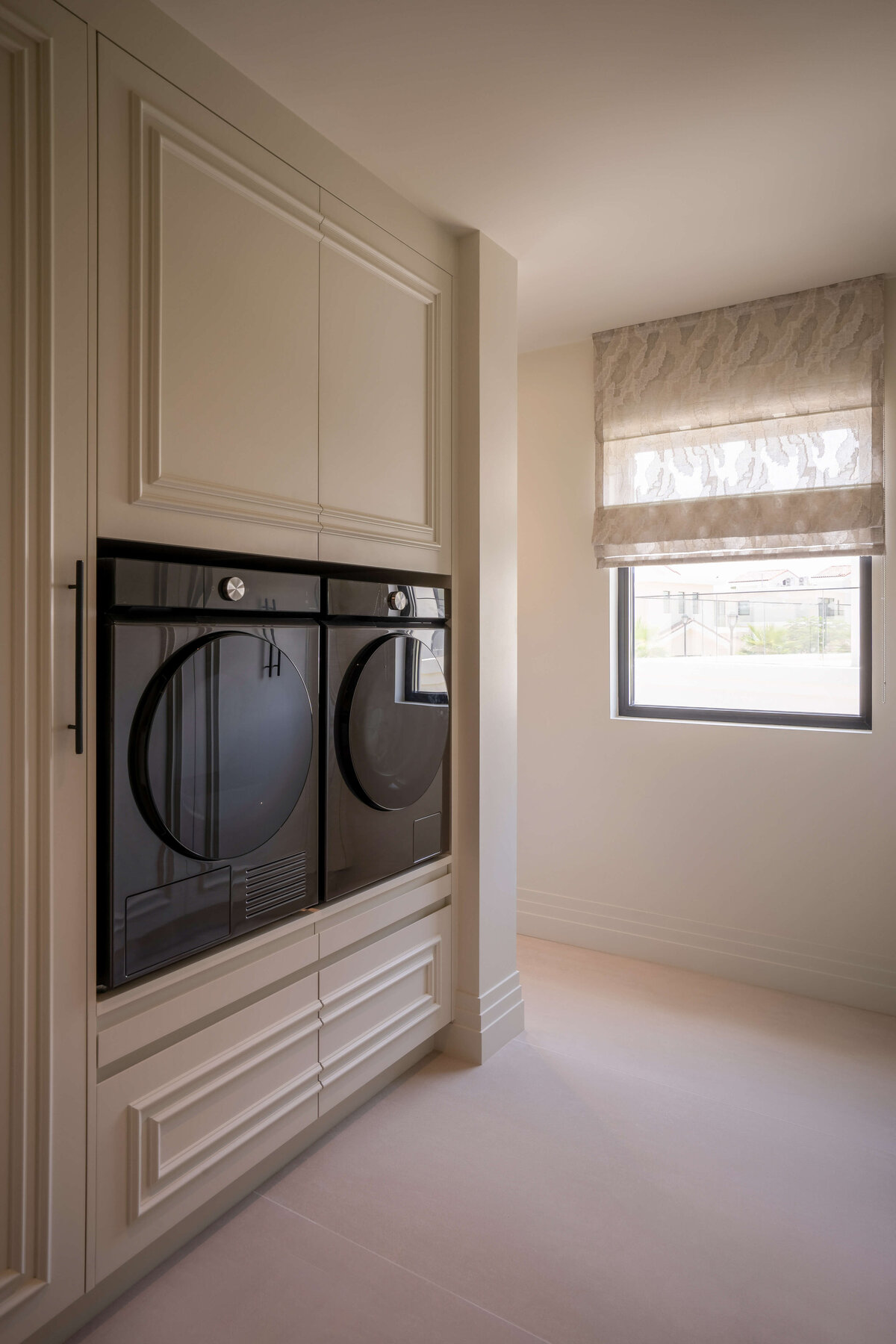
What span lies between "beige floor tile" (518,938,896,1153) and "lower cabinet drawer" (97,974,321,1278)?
96 cm

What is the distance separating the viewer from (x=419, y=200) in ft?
7.27

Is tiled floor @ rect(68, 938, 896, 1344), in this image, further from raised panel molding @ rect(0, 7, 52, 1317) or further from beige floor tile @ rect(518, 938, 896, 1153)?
raised panel molding @ rect(0, 7, 52, 1317)

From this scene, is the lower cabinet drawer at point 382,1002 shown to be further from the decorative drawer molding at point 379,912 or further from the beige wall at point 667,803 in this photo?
the beige wall at point 667,803

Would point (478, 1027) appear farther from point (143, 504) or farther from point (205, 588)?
point (143, 504)

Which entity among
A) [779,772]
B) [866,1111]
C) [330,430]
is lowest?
[866,1111]

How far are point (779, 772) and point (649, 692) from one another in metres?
0.60

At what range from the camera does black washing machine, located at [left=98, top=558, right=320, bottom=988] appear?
1421 mm

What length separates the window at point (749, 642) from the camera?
113 inches

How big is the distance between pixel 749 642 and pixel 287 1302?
251 centimetres

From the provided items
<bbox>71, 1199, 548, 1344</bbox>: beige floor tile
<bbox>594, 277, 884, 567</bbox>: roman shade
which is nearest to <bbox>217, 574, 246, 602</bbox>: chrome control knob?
<bbox>71, 1199, 548, 1344</bbox>: beige floor tile

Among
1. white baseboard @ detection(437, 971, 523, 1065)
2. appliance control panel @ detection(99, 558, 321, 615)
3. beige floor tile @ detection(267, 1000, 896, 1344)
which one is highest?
appliance control panel @ detection(99, 558, 321, 615)

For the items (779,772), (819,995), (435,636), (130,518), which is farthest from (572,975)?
(130,518)

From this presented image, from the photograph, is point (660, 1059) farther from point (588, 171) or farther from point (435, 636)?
point (588, 171)

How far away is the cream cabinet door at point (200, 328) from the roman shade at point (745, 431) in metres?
1.63
